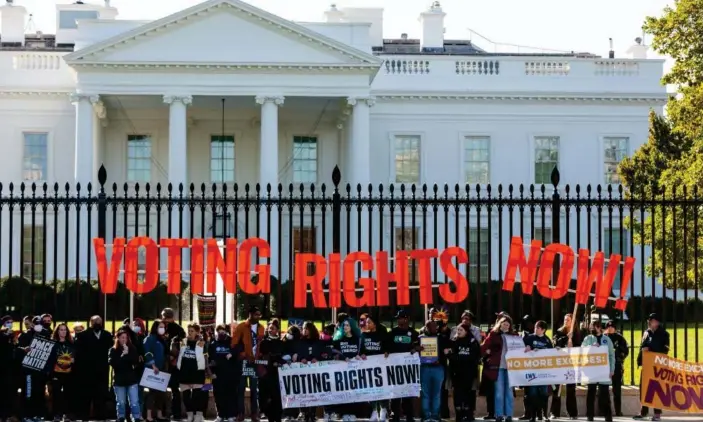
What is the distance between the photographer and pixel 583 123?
4866cm

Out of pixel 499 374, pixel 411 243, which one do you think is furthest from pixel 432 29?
pixel 499 374

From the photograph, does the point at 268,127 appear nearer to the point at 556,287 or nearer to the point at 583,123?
the point at 583,123

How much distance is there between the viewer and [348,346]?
55.9 feet

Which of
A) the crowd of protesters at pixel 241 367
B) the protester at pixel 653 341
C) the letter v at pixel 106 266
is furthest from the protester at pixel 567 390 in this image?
the letter v at pixel 106 266

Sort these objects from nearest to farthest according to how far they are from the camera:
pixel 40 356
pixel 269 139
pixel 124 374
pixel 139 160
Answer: pixel 124 374 < pixel 40 356 < pixel 269 139 < pixel 139 160

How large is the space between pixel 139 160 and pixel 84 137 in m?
3.70

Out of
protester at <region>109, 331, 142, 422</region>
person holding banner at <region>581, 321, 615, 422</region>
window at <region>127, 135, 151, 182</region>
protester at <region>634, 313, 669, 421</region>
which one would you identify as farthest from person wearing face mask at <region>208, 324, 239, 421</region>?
window at <region>127, 135, 151, 182</region>

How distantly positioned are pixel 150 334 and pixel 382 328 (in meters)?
3.17

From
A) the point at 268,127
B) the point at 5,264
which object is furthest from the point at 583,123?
the point at 5,264

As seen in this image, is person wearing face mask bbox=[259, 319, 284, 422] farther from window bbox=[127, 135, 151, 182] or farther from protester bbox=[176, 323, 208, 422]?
window bbox=[127, 135, 151, 182]

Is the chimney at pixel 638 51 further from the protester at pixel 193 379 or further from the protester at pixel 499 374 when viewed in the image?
the protester at pixel 193 379

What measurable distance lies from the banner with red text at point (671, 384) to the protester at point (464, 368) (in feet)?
7.63

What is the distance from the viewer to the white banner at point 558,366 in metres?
17.0

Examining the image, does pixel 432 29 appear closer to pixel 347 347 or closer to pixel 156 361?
pixel 347 347
